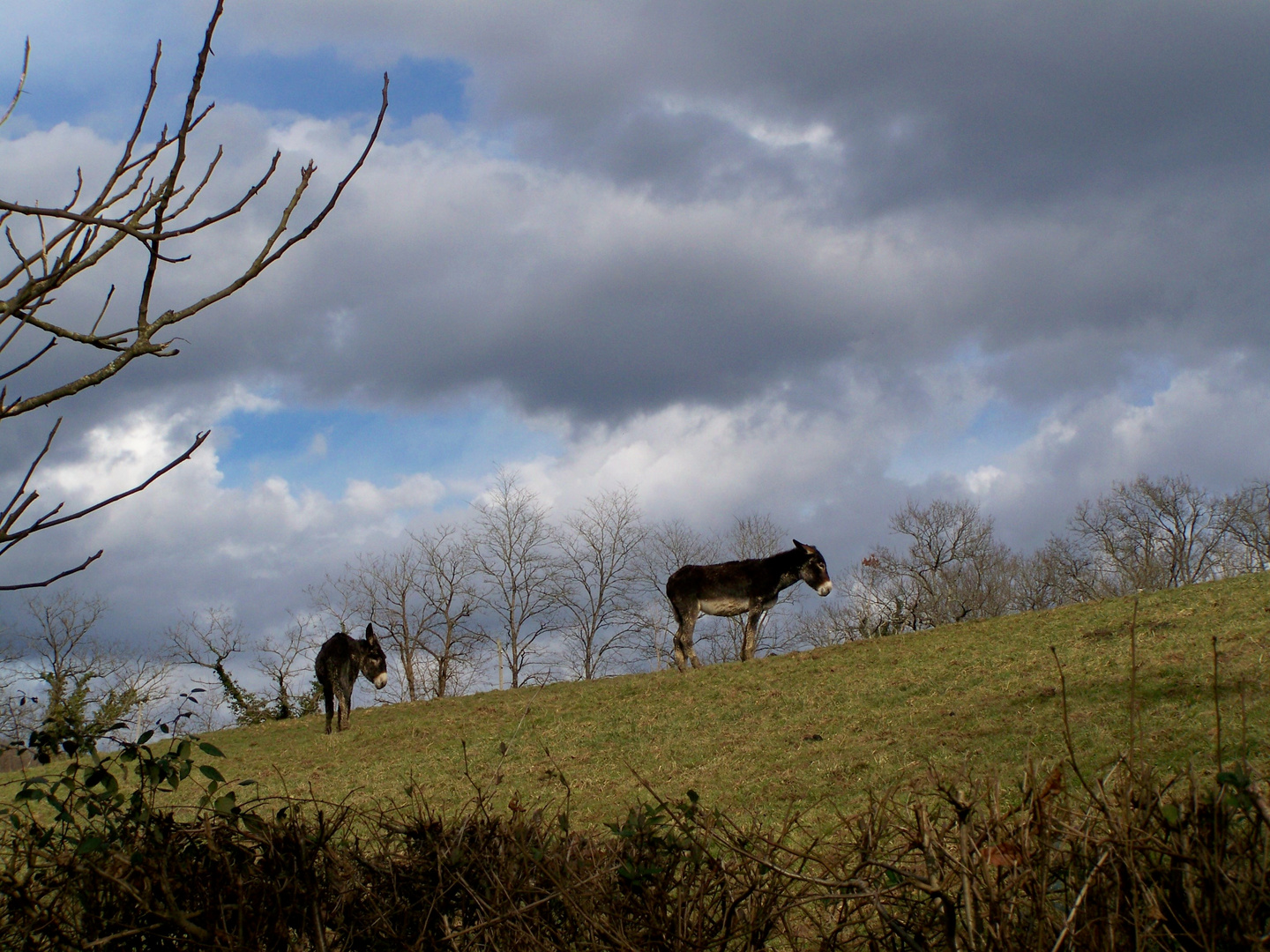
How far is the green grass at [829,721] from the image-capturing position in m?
11.0

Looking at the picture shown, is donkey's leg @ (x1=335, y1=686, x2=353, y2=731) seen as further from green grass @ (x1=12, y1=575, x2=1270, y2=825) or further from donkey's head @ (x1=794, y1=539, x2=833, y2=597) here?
donkey's head @ (x1=794, y1=539, x2=833, y2=597)

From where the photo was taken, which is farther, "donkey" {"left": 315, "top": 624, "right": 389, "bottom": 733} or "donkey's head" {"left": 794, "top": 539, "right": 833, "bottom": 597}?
"donkey's head" {"left": 794, "top": 539, "right": 833, "bottom": 597}

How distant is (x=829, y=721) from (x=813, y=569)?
8147 millimetres

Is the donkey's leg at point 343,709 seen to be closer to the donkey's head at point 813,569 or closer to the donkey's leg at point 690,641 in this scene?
the donkey's leg at point 690,641

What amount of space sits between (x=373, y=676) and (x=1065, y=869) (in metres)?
18.8

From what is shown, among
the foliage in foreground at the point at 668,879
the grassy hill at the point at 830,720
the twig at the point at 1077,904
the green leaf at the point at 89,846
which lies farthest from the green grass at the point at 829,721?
the twig at the point at 1077,904

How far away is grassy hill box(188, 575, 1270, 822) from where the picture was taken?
11.0 m

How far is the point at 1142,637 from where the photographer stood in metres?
16.2

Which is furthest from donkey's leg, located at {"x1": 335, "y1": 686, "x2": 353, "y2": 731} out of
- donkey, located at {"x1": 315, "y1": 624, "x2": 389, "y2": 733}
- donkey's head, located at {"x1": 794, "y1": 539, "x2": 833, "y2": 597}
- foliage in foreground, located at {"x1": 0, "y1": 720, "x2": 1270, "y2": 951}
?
foliage in foreground, located at {"x1": 0, "y1": 720, "x2": 1270, "y2": 951}

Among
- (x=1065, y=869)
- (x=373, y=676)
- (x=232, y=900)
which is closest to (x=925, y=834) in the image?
(x=1065, y=869)

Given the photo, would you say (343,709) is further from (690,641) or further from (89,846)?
(89,846)

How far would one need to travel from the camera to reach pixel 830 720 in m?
14.7

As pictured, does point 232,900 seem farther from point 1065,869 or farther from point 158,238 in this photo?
point 1065,869

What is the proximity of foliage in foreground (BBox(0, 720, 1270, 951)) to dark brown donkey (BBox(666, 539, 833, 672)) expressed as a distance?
764 inches
